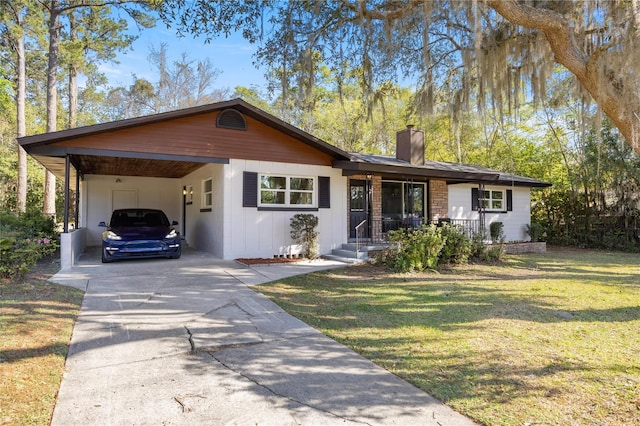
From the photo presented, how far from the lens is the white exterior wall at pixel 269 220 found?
1005cm

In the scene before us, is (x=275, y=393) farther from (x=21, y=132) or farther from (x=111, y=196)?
(x=21, y=132)

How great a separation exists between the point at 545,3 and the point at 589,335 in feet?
17.5

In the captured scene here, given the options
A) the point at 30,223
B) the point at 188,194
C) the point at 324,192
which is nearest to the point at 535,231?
the point at 324,192

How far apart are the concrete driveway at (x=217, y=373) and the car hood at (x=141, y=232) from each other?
370 centimetres

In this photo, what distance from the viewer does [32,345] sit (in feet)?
12.3

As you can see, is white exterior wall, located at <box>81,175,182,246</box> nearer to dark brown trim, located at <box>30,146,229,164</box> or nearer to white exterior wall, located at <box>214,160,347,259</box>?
dark brown trim, located at <box>30,146,229,164</box>

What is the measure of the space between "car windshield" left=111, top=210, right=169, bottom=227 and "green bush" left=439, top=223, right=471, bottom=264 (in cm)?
757

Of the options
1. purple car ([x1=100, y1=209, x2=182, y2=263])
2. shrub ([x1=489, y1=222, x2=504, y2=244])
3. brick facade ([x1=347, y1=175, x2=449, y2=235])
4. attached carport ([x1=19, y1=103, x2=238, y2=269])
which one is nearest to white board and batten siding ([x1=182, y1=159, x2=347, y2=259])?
attached carport ([x1=19, y1=103, x2=238, y2=269])

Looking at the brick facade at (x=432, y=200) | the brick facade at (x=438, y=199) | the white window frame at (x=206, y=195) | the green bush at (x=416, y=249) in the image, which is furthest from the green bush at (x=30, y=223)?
the brick facade at (x=438, y=199)

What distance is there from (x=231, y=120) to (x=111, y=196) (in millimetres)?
7814

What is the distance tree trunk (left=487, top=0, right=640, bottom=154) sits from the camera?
538 centimetres

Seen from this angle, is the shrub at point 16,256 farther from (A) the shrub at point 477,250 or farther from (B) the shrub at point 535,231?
(B) the shrub at point 535,231

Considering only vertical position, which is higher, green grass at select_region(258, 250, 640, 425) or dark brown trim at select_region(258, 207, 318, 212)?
dark brown trim at select_region(258, 207, 318, 212)

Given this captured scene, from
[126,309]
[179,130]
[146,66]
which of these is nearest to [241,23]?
[179,130]
